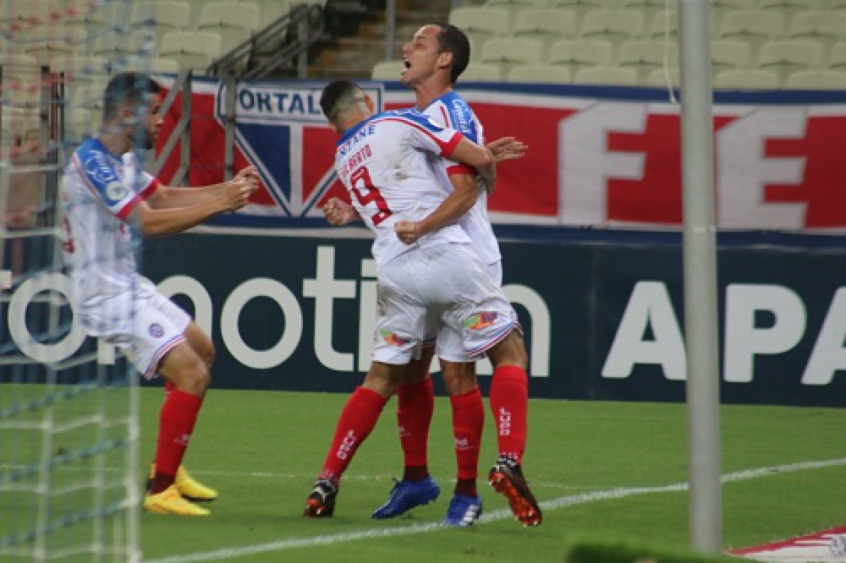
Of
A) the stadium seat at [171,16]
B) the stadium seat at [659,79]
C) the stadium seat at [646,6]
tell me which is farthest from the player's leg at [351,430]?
the stadium seat at [171,16]

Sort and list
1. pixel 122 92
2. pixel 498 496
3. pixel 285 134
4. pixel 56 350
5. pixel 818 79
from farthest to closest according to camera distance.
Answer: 1. pixel 818 79
2. pixel 285 134
3. pixel 56 350
4. pixel 498 496
5. pixel 122 92

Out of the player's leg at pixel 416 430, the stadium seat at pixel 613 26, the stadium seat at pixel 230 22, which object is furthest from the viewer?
the stadium seat at pixel 230 22

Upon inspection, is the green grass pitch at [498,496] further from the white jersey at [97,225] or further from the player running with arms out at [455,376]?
the white jersey at [97,225]

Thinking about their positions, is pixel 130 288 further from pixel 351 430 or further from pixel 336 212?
pixel 351 430

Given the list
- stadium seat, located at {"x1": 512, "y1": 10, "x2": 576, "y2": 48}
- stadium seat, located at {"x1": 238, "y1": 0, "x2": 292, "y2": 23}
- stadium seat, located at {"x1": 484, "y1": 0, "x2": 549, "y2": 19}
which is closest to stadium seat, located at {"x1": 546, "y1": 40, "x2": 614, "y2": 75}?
stadium seat, located at {"x1": 512, "y1": 10, "x2": 576, "y2": 48}

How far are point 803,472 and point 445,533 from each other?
9.22ft

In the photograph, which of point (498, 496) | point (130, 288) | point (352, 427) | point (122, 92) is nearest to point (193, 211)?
point (130, 288)

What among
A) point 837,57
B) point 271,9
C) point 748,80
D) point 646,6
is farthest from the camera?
point 271,9

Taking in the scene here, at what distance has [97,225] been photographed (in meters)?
6.71

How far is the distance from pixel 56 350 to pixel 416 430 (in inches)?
203

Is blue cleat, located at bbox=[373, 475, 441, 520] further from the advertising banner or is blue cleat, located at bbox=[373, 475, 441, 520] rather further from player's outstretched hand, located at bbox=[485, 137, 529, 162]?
the advertising banner

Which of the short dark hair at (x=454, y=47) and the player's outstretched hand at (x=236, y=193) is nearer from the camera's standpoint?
the player's outstretched hand at (x=236, y=193)

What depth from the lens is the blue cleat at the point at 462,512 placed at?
6551 mm

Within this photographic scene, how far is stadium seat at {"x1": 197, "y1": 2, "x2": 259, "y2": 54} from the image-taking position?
15.5 meters
